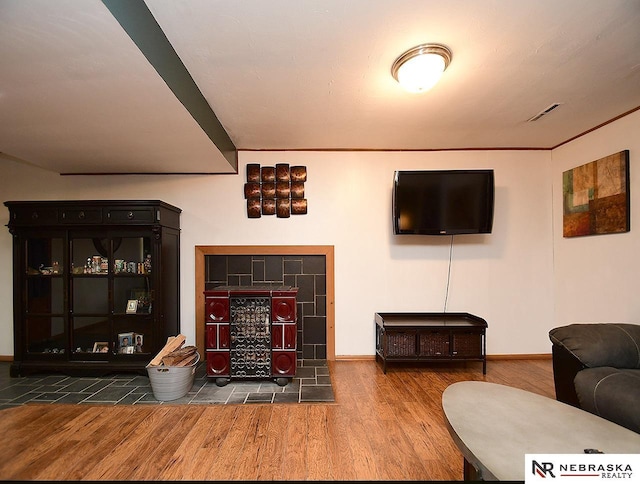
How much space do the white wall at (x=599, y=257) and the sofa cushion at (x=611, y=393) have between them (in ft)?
4.35

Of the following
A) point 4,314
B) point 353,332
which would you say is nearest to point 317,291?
point 353,332

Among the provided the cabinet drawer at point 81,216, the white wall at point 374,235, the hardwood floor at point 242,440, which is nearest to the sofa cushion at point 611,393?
the hardwood floor at point 242,440

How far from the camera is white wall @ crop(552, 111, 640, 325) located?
9.11 ft

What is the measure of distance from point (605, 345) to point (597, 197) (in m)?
1.73

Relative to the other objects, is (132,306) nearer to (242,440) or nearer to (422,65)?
(242,440)

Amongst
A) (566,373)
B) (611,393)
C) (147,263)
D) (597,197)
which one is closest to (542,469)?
(611,393)

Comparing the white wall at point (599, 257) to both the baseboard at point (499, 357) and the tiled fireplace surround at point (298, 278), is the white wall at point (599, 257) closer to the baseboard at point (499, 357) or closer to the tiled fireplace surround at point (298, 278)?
the baseboard at point (499, 357)

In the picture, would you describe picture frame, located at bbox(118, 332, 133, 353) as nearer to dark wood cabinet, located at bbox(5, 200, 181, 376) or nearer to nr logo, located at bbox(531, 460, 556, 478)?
dark wood cabinet, located at bbox(5, 200, 181, 376)

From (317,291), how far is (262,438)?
1828 millimetres

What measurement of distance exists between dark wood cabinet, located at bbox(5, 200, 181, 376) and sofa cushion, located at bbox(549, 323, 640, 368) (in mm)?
3345

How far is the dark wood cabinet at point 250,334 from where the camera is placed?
3.01 m

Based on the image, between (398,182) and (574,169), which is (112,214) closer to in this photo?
(398,182)

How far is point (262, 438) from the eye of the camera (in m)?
2.11

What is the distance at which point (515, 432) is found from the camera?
134cm
